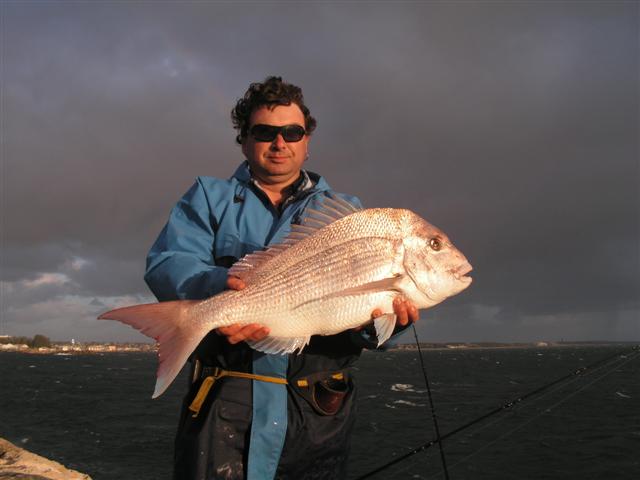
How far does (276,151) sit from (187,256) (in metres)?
1.37

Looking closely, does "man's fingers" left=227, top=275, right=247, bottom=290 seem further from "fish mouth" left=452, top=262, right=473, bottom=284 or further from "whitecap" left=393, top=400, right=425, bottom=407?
"whitecap" left=393, top=400, right=425, bottom=407

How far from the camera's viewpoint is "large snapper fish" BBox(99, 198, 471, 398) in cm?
359

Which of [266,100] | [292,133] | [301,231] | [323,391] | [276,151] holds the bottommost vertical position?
[323,391]

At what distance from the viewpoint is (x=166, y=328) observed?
3.56 meters

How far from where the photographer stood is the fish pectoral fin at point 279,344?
3615mm

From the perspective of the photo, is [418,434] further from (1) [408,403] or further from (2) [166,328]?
(2) [166,328]

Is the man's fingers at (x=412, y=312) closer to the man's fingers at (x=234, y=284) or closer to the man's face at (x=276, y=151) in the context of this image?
the man's fingers at (x=234, y=284)

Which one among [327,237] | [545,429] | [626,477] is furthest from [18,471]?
[545,429]

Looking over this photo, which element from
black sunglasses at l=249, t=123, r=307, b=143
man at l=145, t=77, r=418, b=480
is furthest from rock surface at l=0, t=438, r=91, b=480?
black sunglasses at l=249, t=123, r=307, b=143

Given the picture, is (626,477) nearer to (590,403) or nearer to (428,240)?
(428,240)

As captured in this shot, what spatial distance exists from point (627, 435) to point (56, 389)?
2150 inches

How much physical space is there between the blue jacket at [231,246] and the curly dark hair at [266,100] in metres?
0.61

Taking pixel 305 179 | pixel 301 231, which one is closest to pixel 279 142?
pixel 305 179

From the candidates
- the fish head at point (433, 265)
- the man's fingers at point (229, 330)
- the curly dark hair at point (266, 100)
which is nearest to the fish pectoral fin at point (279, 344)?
the man's fingers at point (229, 330)
